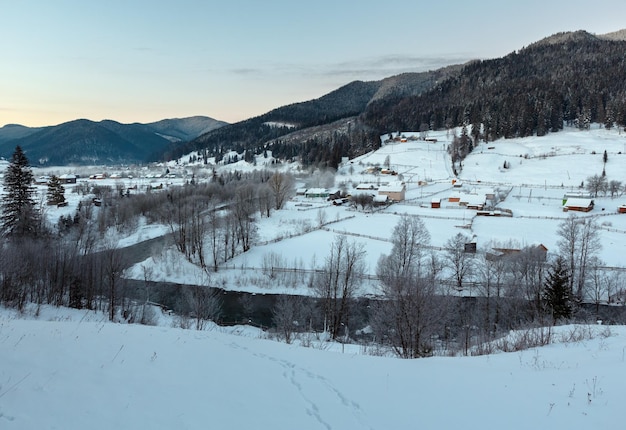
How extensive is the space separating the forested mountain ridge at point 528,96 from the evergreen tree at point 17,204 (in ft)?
329

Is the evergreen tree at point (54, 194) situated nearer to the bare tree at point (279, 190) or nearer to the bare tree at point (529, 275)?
the bare tree at point (279, 190)

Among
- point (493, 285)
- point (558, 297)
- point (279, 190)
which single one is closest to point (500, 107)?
point (279, 190)

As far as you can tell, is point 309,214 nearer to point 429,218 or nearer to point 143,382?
point 429,218

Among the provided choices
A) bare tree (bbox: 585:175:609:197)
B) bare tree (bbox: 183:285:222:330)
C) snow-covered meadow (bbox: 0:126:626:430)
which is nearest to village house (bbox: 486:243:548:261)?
snow-covered meadow (bbox: 0:126:626:430)

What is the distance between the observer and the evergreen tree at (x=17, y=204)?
28562 millimetres

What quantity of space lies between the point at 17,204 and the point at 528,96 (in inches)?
4710

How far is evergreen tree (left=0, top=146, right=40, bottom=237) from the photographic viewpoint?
28562 mm

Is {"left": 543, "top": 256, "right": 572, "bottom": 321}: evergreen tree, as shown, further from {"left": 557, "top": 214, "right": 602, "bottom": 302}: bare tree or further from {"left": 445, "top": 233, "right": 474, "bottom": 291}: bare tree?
{"left": 445, "top": 233, "right": 474, "bottom": 291}: bare tree

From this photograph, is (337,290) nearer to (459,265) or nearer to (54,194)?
(459,265)

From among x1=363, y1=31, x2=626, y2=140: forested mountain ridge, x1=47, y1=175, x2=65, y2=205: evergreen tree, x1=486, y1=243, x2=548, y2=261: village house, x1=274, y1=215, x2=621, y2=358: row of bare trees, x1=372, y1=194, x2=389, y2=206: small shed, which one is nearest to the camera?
x1=274, y1=215, x2=621, y2=358: row of bare trees

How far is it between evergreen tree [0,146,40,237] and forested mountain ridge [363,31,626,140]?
3950 inches

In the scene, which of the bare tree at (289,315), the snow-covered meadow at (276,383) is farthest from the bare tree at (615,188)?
the snow-covered meadow at (276,383)

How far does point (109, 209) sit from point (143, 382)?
5826 cm

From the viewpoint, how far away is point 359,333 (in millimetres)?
24172
